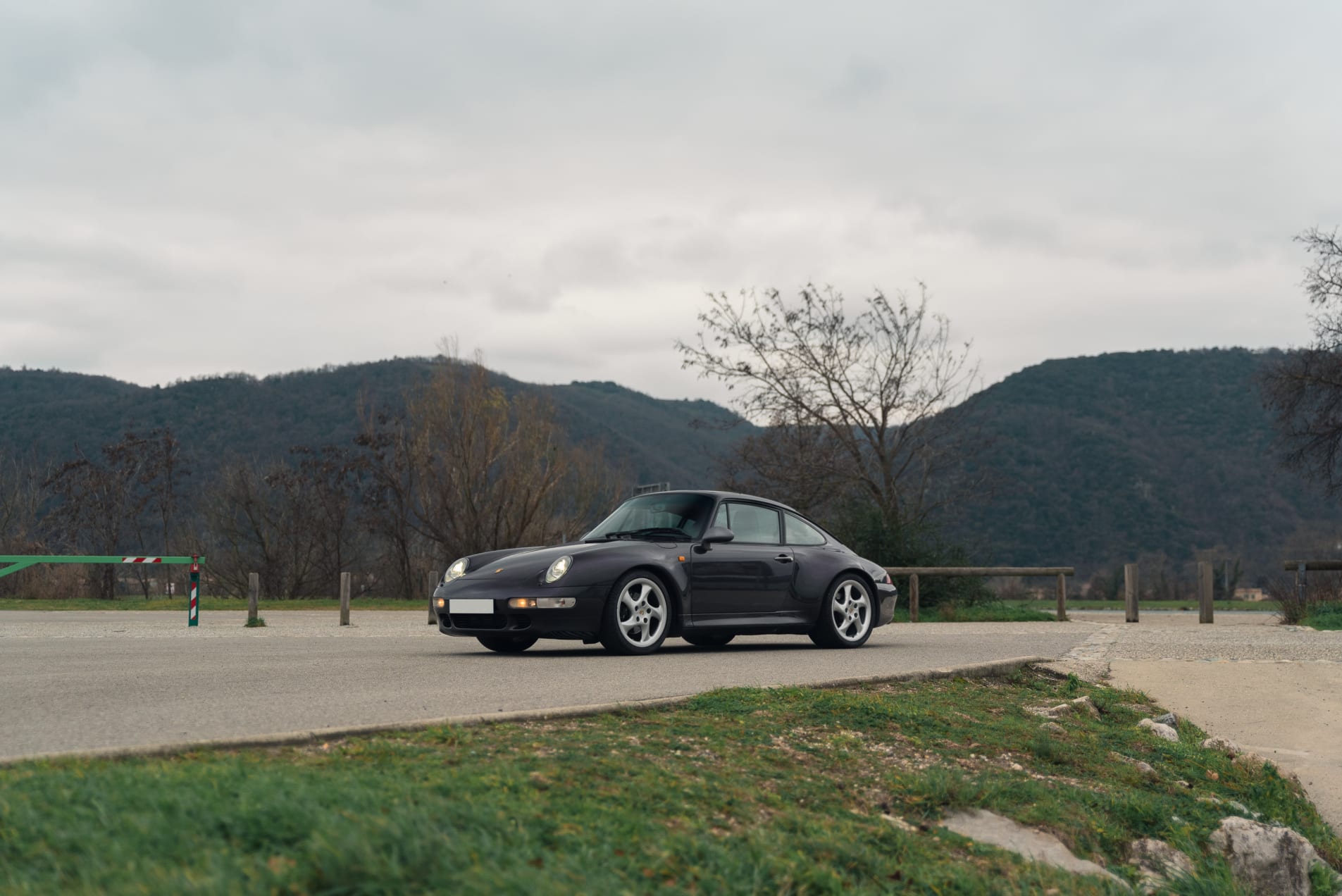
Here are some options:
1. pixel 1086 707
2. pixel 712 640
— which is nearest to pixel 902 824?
pixel 1086 707

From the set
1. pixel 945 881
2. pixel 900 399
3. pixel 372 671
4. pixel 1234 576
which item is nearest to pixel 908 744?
pixel 945 881

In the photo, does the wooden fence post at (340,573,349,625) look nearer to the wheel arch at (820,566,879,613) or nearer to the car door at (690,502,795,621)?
the car door at (690,502,795,621)

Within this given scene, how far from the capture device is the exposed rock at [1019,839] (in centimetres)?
524

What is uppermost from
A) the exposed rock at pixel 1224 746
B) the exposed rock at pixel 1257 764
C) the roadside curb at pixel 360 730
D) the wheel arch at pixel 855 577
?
the wheel arch at pixel 855 577

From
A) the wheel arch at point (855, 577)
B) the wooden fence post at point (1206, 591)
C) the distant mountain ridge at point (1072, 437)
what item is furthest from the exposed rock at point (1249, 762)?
the distant mountain ridge at point (1072, 437)

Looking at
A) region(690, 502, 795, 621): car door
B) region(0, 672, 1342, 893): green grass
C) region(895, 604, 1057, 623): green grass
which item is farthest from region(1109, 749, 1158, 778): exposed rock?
region(895, 604, 1057, 623): green grass

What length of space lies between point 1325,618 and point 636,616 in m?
15.2

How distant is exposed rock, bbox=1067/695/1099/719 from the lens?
8945 mm

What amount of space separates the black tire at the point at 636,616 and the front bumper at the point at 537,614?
0.11 m

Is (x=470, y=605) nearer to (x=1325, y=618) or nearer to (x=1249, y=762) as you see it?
(x=1249, y=762)

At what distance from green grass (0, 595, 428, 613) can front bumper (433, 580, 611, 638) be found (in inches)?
724

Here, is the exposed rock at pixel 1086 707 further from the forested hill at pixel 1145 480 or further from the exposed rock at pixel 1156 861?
the forested hill at pixel 1145 480

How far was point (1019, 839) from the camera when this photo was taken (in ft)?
17.7

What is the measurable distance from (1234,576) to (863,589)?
48.6 metres
